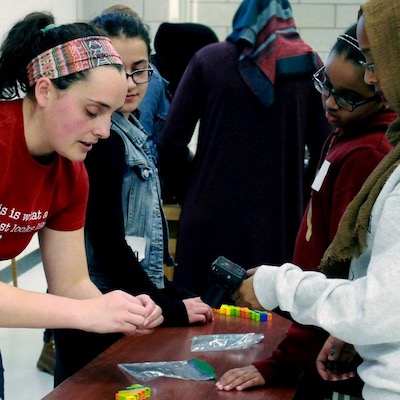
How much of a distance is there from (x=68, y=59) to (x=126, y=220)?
1.98ft

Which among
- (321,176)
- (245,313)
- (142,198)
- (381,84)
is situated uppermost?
(381,84)

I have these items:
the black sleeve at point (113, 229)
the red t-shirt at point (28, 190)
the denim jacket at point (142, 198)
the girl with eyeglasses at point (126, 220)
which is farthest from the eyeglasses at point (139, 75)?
the red t-shirt at point (28, 190)

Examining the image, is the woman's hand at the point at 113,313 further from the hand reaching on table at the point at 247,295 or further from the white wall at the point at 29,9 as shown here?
the white wall at the point at 29,9

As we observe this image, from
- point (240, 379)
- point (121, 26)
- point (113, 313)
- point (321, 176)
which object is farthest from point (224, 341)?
point (121, 26)

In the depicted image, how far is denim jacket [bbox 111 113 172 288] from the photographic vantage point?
1990 millimetres

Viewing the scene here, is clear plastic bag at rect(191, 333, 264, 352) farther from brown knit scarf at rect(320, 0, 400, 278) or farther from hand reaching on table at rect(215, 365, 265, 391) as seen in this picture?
brown knit scarf at rect(320, 0, 400, 278)

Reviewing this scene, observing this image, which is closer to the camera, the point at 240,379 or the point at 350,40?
the point at 240,379

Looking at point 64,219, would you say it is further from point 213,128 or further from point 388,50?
point 213,128

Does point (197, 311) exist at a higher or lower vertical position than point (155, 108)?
lower

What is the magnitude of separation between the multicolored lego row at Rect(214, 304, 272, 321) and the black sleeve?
168mm

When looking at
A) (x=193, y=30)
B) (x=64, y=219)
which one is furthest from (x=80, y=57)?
(x=193, y=30)

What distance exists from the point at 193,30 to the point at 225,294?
2296 mm

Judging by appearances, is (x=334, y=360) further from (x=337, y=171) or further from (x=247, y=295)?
(x=337, y=171)

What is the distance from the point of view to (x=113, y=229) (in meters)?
1.87
